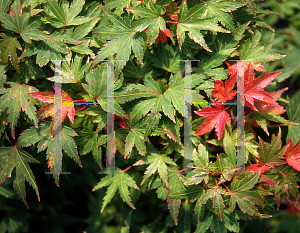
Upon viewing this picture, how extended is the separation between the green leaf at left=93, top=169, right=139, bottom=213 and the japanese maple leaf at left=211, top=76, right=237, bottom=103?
654mm

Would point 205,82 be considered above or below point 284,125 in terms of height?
above

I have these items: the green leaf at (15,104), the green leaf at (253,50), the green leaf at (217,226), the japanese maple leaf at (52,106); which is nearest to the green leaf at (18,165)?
the green leaf at (15,104)

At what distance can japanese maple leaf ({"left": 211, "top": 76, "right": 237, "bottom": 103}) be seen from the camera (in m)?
1.20

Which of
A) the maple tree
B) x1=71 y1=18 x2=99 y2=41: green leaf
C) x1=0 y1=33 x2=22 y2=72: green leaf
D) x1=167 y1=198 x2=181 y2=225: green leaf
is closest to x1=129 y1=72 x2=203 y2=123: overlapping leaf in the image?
the maple tree

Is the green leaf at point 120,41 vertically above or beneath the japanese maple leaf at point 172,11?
beneath

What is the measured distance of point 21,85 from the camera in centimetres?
124

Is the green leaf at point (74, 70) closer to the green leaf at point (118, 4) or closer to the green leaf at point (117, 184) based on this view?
the green leaf at point (118, 4)

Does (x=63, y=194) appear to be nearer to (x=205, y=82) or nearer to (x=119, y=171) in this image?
(x=119, y=171)

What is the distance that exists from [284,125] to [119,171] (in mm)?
1044

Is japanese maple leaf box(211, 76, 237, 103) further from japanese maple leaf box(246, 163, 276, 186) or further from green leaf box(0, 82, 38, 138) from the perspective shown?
green leaf box(0, 82, 38, 138)

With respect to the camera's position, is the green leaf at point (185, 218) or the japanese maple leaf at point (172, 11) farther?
the green leaf at point (185, 218)

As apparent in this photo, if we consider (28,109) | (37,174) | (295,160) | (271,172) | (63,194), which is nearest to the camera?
(28,109)

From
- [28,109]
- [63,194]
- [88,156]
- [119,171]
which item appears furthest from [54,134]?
[63,194]

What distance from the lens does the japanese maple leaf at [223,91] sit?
1204mm
